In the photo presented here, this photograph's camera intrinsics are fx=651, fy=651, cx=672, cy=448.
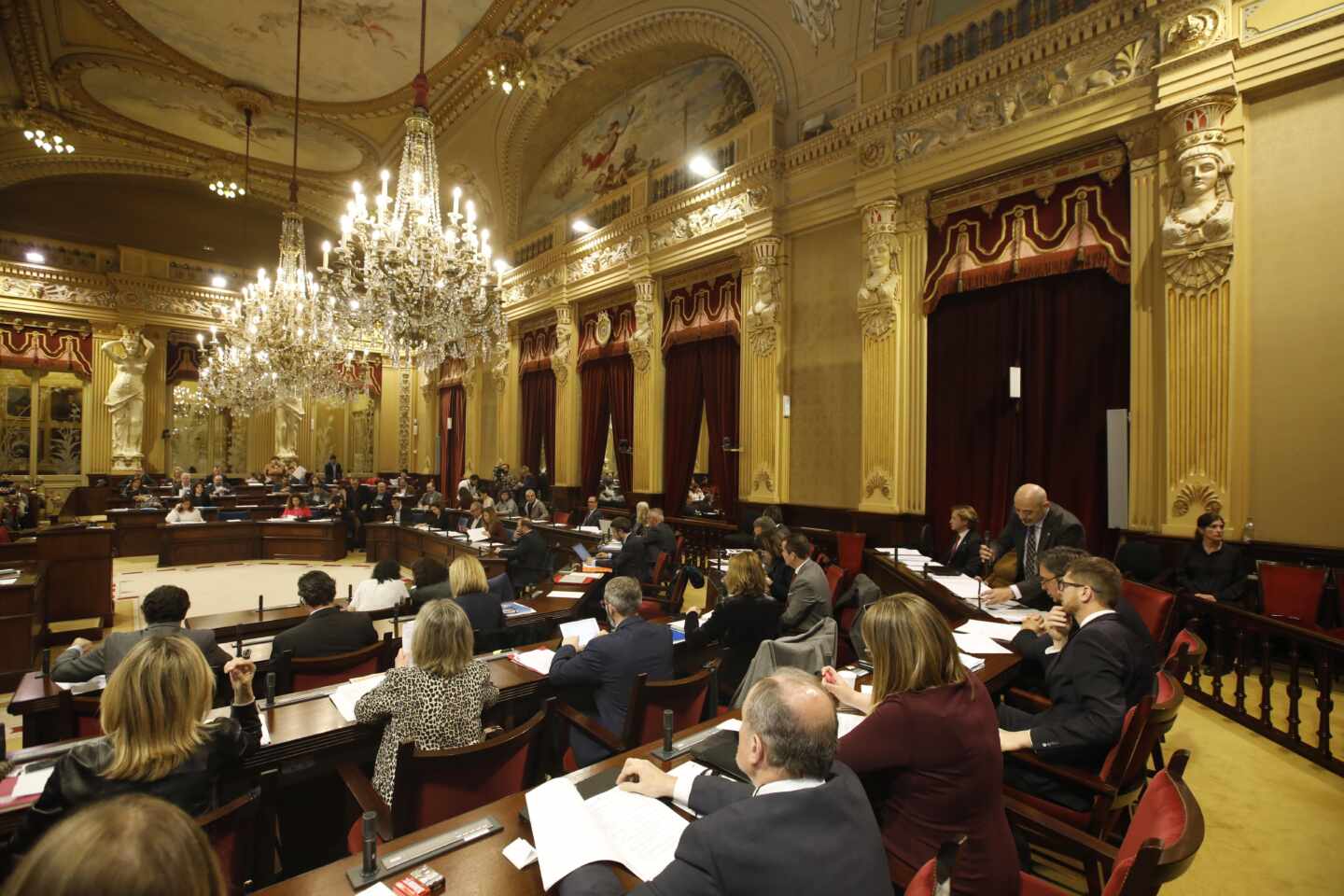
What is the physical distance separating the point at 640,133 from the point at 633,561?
7.98 metres

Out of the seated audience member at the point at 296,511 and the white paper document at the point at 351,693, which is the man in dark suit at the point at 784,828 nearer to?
the white paper document at the point at 351,693

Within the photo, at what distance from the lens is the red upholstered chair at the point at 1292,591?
4375mm

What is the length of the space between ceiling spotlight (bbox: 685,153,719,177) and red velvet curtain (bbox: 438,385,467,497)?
8304mm

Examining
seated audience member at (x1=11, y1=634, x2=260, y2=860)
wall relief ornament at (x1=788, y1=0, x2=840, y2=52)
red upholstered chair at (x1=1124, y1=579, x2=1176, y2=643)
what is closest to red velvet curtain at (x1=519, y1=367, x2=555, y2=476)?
wall relief ornament at (x1=788, y1=0, x2=840, y2=52)

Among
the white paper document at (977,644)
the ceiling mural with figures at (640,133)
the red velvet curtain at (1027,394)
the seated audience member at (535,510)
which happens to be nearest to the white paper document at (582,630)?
the white paper document at (977,644)

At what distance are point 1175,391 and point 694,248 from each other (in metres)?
6.04

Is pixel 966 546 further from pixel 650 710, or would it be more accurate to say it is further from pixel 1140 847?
pixel 1140 847

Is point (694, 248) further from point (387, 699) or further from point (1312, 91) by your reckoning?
point (387, 699)

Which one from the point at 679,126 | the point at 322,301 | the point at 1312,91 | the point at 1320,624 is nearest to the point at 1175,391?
the point at 1320,624

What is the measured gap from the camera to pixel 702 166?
9.24 meters

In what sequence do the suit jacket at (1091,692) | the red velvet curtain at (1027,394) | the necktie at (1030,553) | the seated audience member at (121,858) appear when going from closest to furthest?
the seated audience member at (121,858) < the suit jacket at (1091,692) < the necktie at (1030,553) < the red velvet curtain at (1027,394)

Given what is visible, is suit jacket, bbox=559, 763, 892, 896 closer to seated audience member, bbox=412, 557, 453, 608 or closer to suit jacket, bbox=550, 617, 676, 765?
suit jacket, bbox=550, 617, 676, 765

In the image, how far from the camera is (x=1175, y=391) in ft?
16.6

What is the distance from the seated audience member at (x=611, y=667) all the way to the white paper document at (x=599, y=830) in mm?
997
